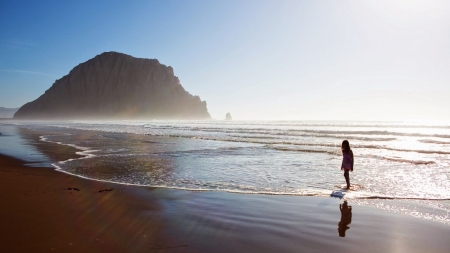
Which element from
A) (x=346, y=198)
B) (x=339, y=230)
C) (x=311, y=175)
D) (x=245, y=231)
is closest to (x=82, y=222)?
(x=245, y=231)

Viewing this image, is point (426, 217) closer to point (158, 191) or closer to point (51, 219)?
point (158, 191)

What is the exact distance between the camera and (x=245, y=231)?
18.8 ft

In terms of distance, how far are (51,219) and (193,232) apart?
10.2 ft

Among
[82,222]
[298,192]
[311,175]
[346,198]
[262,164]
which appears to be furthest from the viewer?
[262,164]

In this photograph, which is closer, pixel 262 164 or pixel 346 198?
pixel 346 198

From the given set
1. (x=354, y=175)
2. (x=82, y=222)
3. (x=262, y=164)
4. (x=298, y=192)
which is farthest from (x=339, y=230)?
(x=262, y=164)

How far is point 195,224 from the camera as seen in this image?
20.1ft

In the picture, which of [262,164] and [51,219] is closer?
[51,219]

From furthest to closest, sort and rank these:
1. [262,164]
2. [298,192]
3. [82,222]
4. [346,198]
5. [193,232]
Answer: [262,164] < [298,192] < [346,198] < [82,222] < [193,232]

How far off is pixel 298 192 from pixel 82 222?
242 inches

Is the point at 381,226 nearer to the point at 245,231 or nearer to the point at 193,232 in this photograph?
the point at 245,231

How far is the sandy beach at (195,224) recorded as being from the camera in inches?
198

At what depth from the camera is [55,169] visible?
12.8m

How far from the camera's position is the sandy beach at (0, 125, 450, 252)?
16.5 feet
